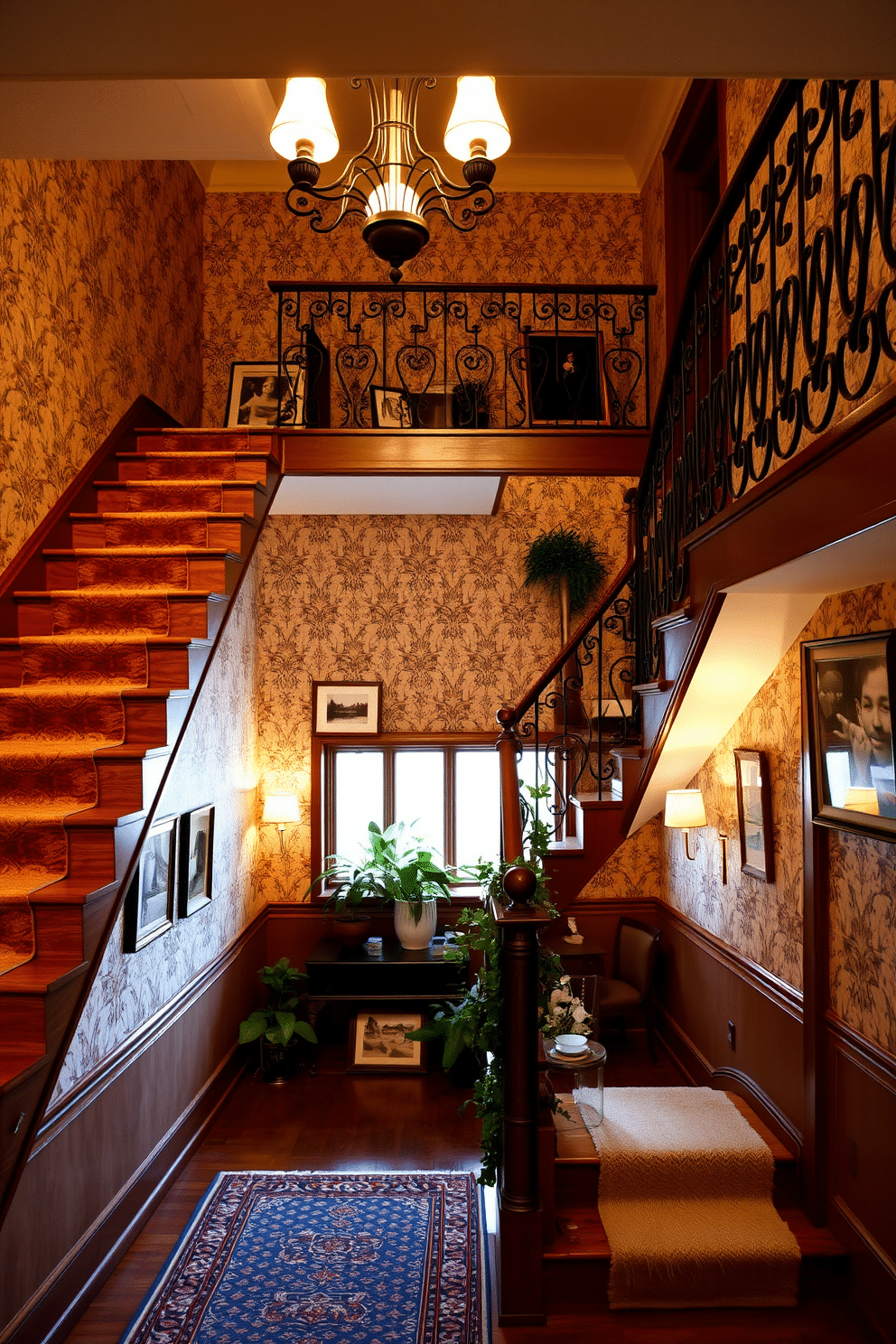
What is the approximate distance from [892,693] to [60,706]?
9.79 ft

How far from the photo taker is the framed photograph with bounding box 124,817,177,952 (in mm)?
4016

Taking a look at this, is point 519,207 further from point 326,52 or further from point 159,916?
point 326,52

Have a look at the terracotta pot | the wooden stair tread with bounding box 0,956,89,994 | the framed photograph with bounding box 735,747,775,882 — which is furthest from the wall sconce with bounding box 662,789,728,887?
the wooden stair tread with bounding box 0,956,89,994

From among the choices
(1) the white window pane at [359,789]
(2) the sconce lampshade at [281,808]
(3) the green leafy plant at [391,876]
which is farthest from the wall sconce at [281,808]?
(1) the white window pane at [359,789]

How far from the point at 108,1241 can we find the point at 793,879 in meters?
3.41

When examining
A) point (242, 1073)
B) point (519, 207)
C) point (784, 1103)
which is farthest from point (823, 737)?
point (519, 207)

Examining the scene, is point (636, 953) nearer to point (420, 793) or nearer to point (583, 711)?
point (583, 711)

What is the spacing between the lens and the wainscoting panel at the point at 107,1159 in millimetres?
3057

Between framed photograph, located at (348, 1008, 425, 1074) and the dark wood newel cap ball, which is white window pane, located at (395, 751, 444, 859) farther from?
the dark wood newel cap ball

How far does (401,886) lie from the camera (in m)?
6.27

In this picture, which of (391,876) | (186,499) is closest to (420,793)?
(391,876)

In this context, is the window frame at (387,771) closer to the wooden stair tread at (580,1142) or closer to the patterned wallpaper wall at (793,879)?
the patterned wallpaper wall at (793,879)

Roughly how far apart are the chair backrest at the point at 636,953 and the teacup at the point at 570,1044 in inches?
88.1

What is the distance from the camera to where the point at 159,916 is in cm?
440
